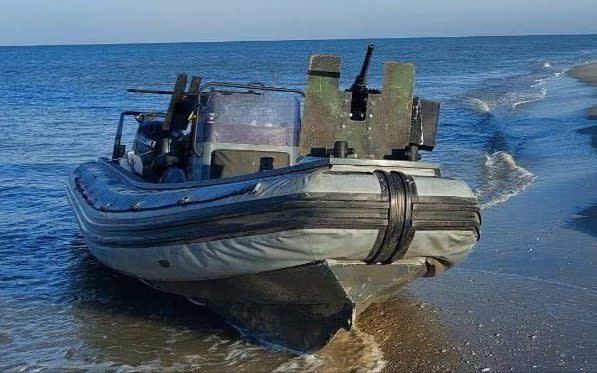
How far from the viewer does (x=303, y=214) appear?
15.8 feet

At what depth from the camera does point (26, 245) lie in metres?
9.02

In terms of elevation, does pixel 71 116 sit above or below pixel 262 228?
below

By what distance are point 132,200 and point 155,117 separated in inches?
132

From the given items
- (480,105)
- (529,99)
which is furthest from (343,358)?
(529,99)

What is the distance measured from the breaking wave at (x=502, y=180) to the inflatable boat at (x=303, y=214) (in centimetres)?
459

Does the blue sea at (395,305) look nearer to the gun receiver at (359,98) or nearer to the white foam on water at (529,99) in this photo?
the gun receiver at (359,98)

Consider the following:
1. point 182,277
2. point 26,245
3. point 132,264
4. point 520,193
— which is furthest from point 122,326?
point 520,193

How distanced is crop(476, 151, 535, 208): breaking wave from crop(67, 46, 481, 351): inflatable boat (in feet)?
15.1

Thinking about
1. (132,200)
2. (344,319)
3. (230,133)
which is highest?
(230,133)

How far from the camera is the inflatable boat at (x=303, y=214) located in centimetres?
492

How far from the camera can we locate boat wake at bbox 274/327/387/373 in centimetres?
535

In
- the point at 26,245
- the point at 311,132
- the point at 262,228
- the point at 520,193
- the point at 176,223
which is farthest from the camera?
the point at 520,193

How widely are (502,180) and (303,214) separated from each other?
26.5 ft

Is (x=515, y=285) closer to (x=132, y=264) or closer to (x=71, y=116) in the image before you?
(x=132, y=264)
